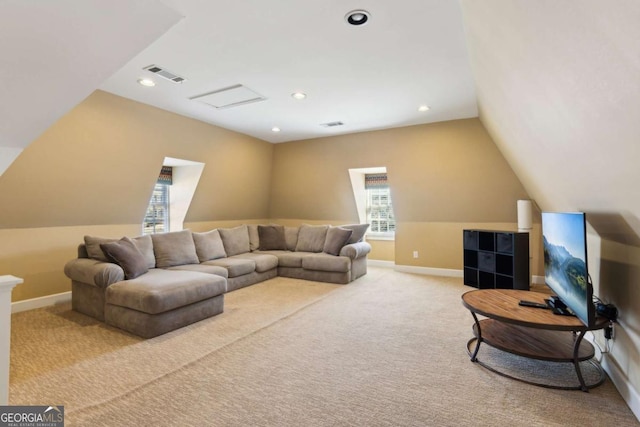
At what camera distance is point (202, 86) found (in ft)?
11.6

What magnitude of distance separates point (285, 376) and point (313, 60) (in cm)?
269

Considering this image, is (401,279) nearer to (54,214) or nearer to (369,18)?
(369,18)

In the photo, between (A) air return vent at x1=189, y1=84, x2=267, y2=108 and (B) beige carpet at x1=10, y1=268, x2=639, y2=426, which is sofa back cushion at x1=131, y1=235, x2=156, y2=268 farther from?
(A) air return vent at x1=189, y1=84, x2=267, y2=108

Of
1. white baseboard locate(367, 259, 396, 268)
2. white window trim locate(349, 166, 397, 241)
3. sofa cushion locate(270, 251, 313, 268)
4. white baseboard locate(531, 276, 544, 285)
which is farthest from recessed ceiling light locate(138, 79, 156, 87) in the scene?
white baseboard locate(531, 276, 544, 285)

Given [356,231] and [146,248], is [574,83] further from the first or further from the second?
[146,248]

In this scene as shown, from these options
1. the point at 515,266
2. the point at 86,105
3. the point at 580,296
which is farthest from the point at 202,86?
the point at 515,266

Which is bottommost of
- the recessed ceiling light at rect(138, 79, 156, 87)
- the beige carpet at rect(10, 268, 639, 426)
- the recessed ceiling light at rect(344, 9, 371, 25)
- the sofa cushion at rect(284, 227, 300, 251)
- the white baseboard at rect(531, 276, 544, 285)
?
the beige carpet at rect(10, 268, 639, 426)

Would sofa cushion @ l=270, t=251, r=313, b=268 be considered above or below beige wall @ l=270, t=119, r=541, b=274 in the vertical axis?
below

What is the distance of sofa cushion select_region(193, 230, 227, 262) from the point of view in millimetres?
4824

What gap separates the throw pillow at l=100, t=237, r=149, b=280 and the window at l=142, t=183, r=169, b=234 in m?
2.14

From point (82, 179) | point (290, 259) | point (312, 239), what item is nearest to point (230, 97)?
point (82, 179)

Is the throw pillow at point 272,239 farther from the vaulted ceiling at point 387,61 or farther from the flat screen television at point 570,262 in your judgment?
the flat screen television at point 570,262

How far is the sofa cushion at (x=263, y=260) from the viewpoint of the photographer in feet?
16.5

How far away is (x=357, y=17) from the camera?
2.28 m
